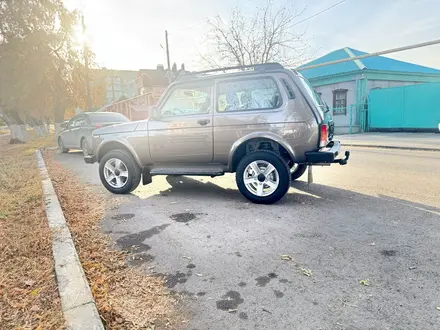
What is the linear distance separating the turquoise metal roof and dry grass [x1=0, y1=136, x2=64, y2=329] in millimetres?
19045

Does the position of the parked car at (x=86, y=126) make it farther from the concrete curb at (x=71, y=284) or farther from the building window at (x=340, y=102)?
the building window at (x=340, y=102)

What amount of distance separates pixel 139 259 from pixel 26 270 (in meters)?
0.98

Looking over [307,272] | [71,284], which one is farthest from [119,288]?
[307,272]

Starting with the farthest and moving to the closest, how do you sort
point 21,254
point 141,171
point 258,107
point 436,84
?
point 436,84, point 141,171, point 258,107, point 21,254

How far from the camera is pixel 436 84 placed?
1512 cm

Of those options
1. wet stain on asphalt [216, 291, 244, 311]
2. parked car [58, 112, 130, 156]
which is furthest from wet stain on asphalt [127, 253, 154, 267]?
parked car [58, 112, 130, 156]

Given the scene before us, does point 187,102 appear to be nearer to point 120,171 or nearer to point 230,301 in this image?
point 120,171

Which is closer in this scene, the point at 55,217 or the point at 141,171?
the point at 55,217

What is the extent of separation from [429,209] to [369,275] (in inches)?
93.3

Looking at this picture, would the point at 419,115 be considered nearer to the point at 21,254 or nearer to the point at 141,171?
the point at 141,171

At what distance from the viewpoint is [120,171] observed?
5.67m

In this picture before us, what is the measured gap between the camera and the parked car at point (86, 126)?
11417 millimetres

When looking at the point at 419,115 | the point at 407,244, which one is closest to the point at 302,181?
the point at 407,244

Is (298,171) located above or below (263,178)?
below
